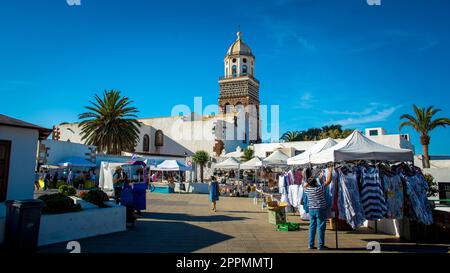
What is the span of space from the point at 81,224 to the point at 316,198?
574 cm

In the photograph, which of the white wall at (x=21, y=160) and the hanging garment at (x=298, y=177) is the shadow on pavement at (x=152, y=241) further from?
the hanging garment at (x=298, y=177)

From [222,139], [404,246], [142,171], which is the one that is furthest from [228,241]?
[222,139]

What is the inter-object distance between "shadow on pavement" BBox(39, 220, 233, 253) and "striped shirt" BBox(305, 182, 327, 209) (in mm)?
2399

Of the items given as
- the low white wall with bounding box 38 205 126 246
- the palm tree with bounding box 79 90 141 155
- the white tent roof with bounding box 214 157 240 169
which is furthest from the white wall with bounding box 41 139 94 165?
the low white wall with bounding box 38 205 126 246

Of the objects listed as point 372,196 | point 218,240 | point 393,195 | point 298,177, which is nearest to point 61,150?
point 298,177

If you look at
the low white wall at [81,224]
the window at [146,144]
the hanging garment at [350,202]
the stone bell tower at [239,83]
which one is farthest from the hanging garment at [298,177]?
the window at [146,144]

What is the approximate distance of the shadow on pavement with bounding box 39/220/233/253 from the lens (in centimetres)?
672

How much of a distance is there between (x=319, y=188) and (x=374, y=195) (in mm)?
1538

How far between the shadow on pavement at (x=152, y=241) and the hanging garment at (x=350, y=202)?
291 cm

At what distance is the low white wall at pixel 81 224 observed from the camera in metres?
7.18

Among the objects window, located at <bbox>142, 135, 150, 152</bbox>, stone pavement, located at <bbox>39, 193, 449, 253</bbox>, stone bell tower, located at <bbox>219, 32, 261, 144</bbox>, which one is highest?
stone bell tower, located at <bbox>219, 32, 261, 144</bbox>

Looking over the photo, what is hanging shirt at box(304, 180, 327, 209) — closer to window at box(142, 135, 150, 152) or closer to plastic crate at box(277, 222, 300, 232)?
plastic crate at box(277, 222, 300, 232)

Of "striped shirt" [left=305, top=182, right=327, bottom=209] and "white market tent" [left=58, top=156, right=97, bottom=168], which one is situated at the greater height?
"white market tent" [left=58, top=156, right=97, bottom=168]

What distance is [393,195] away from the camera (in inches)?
301
